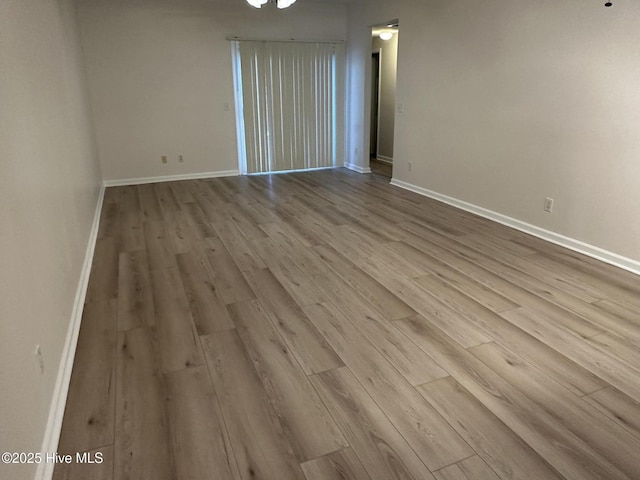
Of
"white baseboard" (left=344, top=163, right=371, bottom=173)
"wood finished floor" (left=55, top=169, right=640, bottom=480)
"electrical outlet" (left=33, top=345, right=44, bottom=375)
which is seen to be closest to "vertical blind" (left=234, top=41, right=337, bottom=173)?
"white baseboard" (left=344, top=163, right=371, bottom=173)

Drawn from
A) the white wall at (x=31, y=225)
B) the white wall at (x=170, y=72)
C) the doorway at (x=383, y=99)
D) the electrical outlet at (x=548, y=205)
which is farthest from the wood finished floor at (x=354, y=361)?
the doorway at (x=383, y=99)

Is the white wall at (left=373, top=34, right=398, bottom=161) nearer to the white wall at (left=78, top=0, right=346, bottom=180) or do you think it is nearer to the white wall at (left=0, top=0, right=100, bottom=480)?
the white wall at (left=78, top=0, right=346, bottom=180)

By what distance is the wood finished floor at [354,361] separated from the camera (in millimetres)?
1675

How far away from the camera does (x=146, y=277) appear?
10.7 ft

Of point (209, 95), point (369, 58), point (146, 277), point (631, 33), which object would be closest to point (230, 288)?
point (146, 277)

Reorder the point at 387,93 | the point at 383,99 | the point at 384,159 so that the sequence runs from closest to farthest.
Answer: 1. the point at 387,93
2. the point at 383,99
3. the point at 384,159

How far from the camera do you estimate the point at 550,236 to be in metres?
4.03

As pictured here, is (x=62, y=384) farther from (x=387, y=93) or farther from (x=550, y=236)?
(x=387, y=93)

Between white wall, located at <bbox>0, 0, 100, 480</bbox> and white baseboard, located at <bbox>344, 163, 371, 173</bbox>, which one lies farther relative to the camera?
white baseboard, located at <bbox>344, 163, 371, 173</bbox>

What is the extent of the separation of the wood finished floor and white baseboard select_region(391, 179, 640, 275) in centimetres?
14

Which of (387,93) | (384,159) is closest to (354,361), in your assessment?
(384,159)

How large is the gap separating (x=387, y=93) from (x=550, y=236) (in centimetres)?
499

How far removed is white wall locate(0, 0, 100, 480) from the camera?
1388mm

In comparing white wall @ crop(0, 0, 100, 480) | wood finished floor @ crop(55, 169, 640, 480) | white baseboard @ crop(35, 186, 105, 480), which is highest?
white wall @ crop(0, 0, 100, 480)
